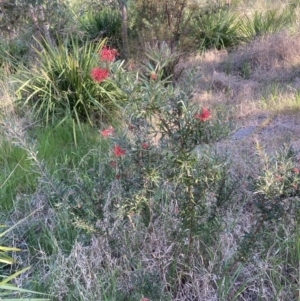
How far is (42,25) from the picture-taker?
6.50m

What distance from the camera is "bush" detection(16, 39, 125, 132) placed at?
5430mm

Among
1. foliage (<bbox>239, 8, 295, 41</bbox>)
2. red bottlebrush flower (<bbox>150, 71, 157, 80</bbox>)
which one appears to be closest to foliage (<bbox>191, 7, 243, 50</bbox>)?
foliage (<bbox>239, 8, 295, 41</bbox>)

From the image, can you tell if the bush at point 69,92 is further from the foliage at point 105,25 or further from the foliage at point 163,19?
the foliage at point 105,25

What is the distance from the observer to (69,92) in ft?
18.0

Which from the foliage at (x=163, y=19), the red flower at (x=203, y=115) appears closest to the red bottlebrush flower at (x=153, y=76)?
Answer: the red flower at (x=203, y=115)

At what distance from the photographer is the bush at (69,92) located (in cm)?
543

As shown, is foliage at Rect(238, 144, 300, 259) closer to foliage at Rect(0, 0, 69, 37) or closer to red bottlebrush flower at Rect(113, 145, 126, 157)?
red bottlebrush flower at Rect(113, 145, 126, 157)

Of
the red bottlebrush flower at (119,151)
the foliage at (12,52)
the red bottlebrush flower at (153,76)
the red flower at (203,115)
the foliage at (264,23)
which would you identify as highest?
the red bottlebrush flower at (153,76)

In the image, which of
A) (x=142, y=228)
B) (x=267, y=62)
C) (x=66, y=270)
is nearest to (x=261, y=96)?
(x=267, y=62)

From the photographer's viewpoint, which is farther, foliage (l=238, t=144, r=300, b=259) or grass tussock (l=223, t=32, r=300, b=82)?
grass tussock (l=223, t=32, r=300, b=82)

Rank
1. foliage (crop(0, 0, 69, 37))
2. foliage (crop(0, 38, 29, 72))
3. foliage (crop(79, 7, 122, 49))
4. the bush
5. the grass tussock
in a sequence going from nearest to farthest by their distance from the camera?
the bush → foliage (crop(0, 0, 69, 37)) → foliage (crop(0, 38, 29, 72)) → the grass tussock → foliage (crop(79, 7, 122, 49))

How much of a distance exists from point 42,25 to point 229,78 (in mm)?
2525

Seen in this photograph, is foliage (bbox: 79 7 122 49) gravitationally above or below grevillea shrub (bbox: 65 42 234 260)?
below

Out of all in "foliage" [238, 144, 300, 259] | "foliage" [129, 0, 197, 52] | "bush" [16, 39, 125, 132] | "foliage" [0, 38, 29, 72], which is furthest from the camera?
"foliage" [129, 0, 197, 52]
